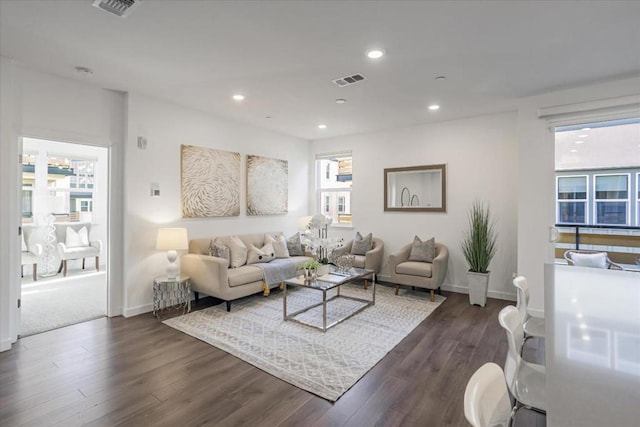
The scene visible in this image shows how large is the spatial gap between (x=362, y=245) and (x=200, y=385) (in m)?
3.73

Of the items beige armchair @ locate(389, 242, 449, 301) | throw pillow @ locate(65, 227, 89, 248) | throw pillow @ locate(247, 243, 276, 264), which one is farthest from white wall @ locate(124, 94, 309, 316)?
throw pillow @ locate(65, 227, 89, 248)

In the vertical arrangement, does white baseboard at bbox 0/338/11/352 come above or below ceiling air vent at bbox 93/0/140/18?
below

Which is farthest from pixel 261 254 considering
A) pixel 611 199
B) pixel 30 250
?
pixel 611 199

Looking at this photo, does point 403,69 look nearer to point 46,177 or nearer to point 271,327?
point 271,327

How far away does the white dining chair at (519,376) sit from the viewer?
57.2 inches

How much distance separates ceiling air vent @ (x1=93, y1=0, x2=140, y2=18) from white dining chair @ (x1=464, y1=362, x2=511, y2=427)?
288 centimetres

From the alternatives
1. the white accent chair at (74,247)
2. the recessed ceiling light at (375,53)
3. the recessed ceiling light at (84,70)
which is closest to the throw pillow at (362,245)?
the recessed ceiling light at (375,53)

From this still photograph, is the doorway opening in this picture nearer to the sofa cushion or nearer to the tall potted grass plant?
the sofa cushion

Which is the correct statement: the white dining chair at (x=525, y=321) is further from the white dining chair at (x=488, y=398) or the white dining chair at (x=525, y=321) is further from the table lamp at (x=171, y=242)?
the table lamp at (x=171, y=242)

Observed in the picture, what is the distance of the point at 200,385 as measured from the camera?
8.05ft

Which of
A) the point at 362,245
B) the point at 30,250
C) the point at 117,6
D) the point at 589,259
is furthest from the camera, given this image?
the point at 362,245

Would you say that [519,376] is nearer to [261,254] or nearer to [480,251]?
[480,251]

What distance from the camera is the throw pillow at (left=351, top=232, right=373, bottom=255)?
18.6 ft

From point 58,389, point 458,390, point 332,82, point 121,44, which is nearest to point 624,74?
point 332,82
